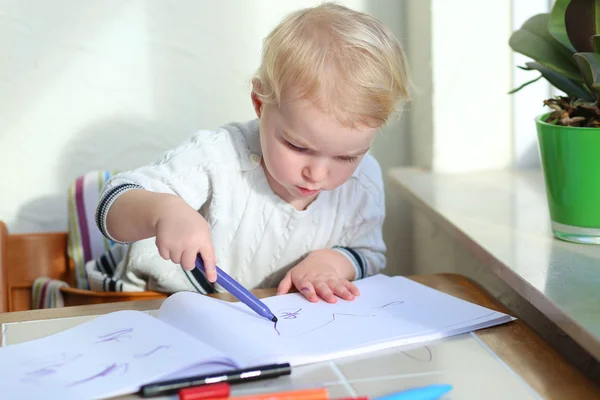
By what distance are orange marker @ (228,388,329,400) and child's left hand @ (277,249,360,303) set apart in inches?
9.4

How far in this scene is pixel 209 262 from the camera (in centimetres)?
77

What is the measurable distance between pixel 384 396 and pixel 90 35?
961 millimetres

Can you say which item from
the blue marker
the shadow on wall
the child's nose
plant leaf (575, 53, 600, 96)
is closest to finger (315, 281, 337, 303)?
the child's nose

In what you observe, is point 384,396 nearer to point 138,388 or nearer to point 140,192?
point 138,388

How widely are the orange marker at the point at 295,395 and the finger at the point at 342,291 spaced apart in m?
0.25

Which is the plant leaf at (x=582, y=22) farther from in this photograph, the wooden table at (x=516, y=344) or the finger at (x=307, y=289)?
the finger at (x=307, y=289)

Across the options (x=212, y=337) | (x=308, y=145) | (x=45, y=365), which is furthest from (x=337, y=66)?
(x=45, y=365)

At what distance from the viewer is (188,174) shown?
39.7 inches

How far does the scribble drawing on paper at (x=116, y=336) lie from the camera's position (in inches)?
26.8

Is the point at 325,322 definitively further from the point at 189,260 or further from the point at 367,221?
the point at 367,221

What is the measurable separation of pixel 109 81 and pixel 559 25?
2.53ft

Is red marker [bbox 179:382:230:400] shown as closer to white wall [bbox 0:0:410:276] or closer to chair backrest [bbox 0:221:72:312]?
chair backrest [bbox 0:221:72:312]

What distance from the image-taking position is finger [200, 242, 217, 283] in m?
0.76

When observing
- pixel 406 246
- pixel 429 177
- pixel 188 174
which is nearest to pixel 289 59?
pixel 188 174
